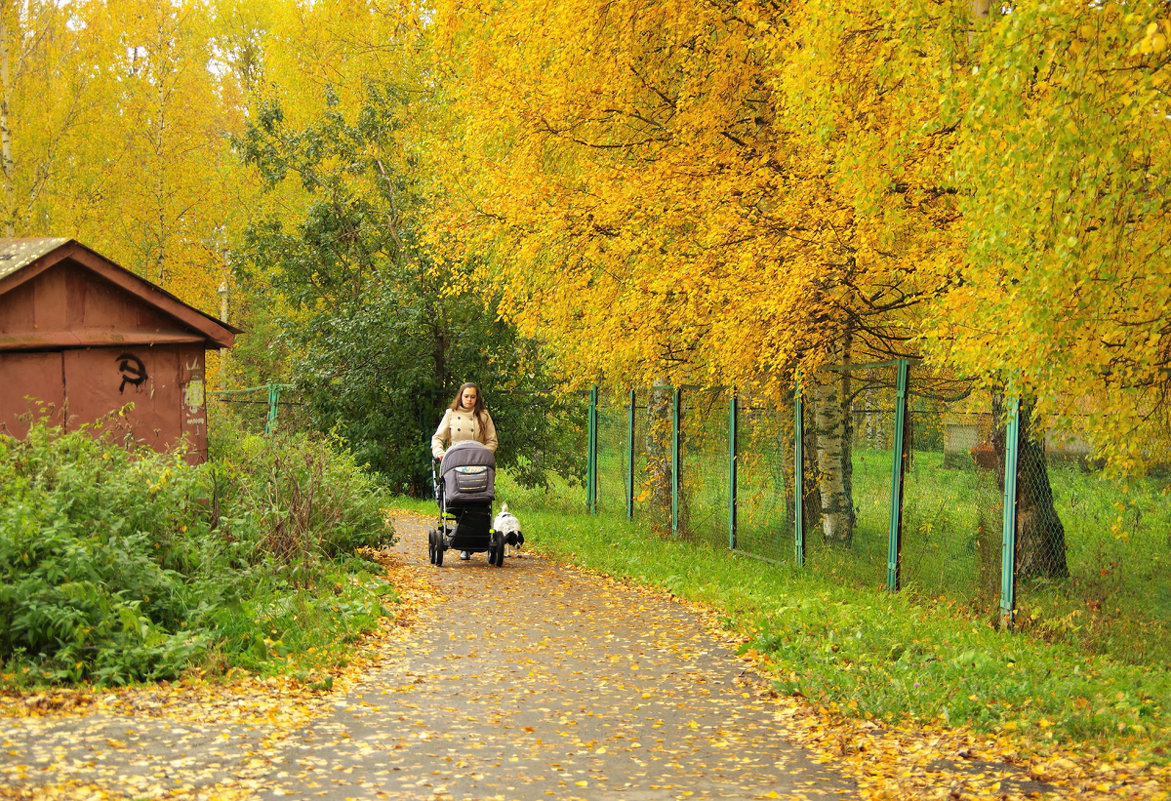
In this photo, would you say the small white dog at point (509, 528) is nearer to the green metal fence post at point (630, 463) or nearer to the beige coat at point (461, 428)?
the beige coat at point (461, 428)

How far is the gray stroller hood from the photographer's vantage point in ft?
43.0

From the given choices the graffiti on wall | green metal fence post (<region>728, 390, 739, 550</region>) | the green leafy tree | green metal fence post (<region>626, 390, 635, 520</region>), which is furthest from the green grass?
the green leafy tree

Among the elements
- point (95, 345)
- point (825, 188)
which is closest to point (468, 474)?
point (95, 345)

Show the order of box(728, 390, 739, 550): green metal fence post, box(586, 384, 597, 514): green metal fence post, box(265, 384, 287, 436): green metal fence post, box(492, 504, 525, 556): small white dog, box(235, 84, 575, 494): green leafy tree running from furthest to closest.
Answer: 1. box(265, 384, 287, 436): green metal fence post
2. box(235, 84, 575, 494): green leafy tree
3. box(586, 384, 597, 514): green metal fence post
4. box(728, 390, 739, 550): green metal fence post
5. box(492, 504, 525, 556): small white dog

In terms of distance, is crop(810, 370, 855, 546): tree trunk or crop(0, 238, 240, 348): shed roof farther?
crop(810, 370, 855, 546): tree trunk

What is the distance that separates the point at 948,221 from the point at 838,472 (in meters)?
4.55

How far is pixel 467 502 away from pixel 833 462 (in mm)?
4708

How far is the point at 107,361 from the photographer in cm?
1230

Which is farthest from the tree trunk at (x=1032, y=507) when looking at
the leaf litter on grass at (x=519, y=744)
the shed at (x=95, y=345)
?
the shed at (x=95, y=345)

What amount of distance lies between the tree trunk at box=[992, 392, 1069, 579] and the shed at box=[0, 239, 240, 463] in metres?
7.97

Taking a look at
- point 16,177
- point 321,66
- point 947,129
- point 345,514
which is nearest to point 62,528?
point 345,514

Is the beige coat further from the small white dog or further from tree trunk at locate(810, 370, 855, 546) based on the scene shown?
tree trunk at locate(810, 370, 855, 546)

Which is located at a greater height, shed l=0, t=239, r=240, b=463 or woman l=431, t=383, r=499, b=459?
shed l=0, t=239, r=240, b=463

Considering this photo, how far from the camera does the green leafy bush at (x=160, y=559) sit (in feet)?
23.2
